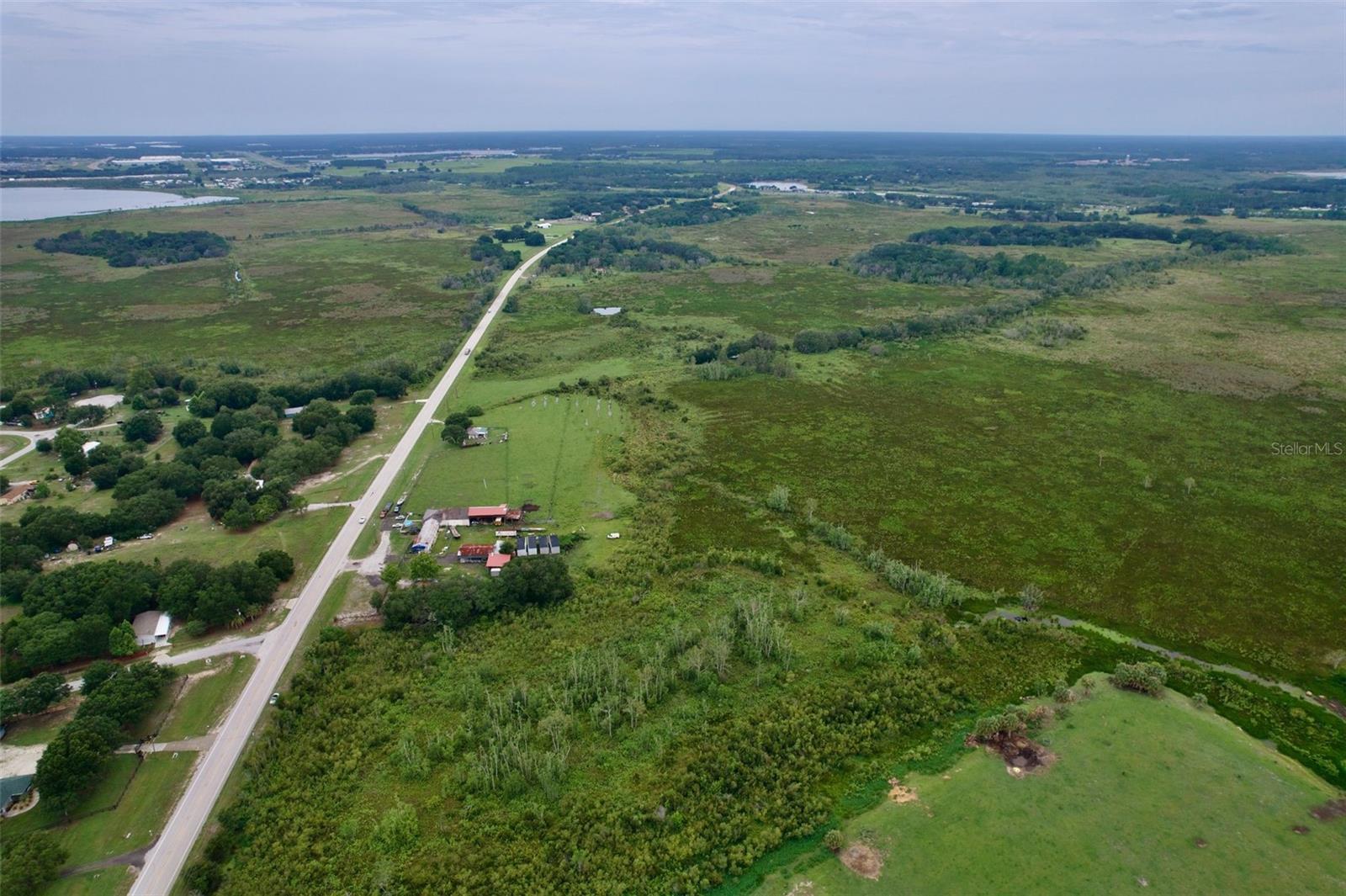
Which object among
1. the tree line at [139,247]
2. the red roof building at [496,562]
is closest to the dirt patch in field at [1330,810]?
the red roof building at [496,562]

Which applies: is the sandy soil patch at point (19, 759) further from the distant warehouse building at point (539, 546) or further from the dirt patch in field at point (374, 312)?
the dirt patch in field at point (374, 312)

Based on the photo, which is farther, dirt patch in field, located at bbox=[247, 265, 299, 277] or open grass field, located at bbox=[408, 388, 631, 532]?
dirt patch in field, located at bbox=[247, 265, 299, 277]

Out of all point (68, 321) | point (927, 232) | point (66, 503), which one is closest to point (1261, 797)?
point (66, 503)

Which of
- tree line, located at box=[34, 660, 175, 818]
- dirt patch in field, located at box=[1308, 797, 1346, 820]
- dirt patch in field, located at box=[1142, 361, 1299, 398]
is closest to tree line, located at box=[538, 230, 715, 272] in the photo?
dirt patch in field, located at box=[1142, 361, 1299, 398]

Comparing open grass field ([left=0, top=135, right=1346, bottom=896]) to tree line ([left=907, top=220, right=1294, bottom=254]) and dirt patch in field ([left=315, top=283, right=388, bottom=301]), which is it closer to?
dirt patch in field ([left=315, top=283, right=388, bottom=301])

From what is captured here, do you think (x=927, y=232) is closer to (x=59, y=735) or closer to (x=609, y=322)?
(x=609, y=322)
